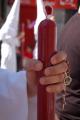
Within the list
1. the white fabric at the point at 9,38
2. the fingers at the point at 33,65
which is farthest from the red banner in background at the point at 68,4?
the fingers at the point at 33,65

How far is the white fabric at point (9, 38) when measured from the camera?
2145 mm

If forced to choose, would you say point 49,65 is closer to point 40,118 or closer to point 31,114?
point 40,118

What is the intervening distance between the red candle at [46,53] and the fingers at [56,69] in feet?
0.04

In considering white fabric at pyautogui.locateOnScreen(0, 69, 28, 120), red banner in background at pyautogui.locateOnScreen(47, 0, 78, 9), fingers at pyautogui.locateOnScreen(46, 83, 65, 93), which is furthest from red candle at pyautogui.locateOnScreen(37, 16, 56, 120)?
red banner in background at pyautogui.locateOnScreen(47, 0, 78, 9)

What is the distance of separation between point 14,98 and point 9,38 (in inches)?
46.8


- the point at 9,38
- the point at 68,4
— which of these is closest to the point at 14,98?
the point at 9,38

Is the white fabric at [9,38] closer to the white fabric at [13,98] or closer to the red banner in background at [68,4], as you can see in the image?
the red banner in background at [68,4]

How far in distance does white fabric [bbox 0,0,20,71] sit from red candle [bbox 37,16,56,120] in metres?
1.18

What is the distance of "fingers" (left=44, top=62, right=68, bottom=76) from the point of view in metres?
0.92

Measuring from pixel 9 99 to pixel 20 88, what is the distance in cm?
4

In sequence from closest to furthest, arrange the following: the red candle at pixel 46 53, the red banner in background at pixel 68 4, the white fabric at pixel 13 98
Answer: the red candle at pixel 46 53 → the white fabric at pixel 13 98 → the red banner in background at pixel 68 4

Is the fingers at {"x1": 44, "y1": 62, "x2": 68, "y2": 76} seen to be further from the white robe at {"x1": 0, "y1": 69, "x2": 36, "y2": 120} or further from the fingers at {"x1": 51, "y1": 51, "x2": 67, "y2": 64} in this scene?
the white robe at {"x1": 0, "y1": 69, "x2": 36, "y2": 120}

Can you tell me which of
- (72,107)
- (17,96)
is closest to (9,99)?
(17,96)

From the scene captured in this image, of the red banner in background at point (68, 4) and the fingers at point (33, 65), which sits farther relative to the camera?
the red banner in background at point (68, 4)
